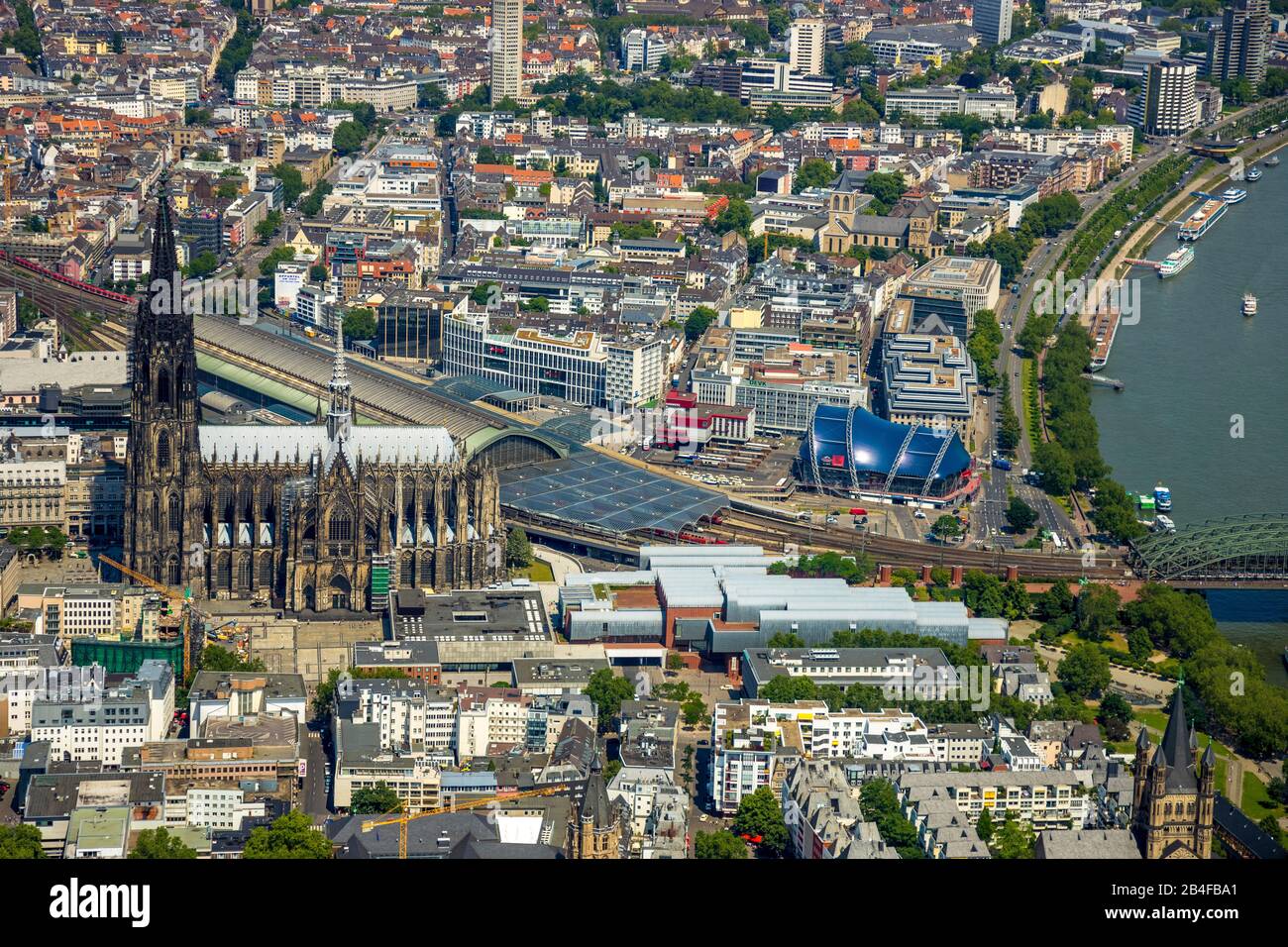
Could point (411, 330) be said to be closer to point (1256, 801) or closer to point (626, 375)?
point (626, 375)

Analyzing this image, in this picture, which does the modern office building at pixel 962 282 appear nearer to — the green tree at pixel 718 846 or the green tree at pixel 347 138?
the green tree at pixel 347 138

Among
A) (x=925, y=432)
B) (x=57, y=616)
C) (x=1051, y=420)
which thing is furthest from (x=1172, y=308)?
(x=57, y=616)

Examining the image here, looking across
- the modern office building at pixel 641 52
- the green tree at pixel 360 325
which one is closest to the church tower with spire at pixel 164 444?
the green tree at pixel 360 325

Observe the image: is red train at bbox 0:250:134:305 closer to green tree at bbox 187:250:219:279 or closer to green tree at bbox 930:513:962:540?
green tree at bbox 187:250:219:279

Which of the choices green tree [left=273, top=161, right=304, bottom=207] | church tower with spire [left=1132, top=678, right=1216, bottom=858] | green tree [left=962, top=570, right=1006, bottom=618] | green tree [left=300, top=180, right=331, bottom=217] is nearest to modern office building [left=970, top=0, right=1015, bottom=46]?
green tree [left=273, top=161, right=304, bottom=207]

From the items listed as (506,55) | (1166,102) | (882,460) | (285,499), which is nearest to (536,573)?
(285,499)
